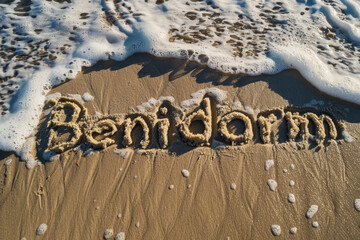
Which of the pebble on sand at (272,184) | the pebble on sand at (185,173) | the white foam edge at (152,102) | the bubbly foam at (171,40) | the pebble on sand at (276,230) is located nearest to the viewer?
the pebble on sand at (276,230)

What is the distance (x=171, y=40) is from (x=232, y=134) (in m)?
2.05

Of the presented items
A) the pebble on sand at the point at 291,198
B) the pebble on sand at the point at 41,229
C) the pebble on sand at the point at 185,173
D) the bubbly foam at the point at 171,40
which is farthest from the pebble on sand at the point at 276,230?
the pebble on sand at the point at 41,229

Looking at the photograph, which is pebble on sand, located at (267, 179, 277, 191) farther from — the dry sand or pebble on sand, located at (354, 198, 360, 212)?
pebble on sand, located at (354, 198, 360, 212)

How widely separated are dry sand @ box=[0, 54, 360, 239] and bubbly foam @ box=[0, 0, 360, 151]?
67 centimetres

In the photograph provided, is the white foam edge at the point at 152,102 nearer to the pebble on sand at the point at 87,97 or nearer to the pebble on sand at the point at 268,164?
the pebble on sand at the point at 87,97

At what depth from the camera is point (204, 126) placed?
2967 millimetres

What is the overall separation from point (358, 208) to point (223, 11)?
3.83 m

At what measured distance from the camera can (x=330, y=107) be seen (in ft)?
10.2

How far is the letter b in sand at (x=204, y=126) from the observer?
2840 millimetres

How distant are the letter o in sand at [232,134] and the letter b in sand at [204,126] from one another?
17 centimetres

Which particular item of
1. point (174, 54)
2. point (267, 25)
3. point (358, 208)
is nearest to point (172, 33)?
point (174, 54)

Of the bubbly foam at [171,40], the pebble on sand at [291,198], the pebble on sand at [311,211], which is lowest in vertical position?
the pebble on sand at [311,211]

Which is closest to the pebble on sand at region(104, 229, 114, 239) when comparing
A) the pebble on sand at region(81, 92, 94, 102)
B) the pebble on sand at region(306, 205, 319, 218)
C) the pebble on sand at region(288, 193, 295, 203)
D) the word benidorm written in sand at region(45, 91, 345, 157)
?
the word benidorm written in sand at region(45, 91, 345, 157)

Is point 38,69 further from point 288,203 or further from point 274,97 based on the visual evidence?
point 288,203
